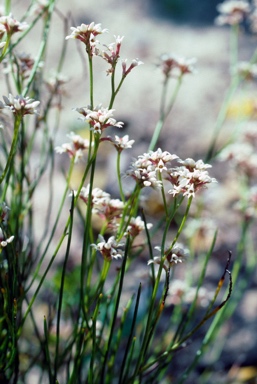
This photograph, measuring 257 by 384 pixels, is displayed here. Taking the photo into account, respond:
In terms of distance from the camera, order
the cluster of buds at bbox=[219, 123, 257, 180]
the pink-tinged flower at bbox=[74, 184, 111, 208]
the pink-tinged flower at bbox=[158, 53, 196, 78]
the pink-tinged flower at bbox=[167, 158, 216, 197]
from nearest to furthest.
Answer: the pink-tinged flower at bbox=[167, 158, 216, 197] < the pink-tinged flower at bbox=[74, 184, 111, 208] < the pink-tinged flower at bbox=[158, 53, 196, 78] < the cluster of buds at bbox=[219, 123, 257, 180]

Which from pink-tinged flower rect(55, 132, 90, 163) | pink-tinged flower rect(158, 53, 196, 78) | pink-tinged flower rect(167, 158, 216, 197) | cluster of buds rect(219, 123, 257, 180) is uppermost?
cluster of buds rect(219, 123, 257, 180)

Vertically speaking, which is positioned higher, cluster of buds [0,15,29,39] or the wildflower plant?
cluster of buds [0,15,29,39]

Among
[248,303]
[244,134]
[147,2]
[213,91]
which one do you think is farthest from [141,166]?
[147,2]

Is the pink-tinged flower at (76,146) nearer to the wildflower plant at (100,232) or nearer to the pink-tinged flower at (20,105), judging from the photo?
the wildflower plant at (100,232)

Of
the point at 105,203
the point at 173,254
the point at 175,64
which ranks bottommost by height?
the point at 173,254

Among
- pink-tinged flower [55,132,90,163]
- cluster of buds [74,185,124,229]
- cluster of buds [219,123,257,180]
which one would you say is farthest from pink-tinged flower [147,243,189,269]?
cluster of buds [219,123,257,180]

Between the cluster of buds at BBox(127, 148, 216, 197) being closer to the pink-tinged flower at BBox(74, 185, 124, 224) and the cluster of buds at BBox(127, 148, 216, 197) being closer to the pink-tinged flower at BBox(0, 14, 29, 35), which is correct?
the pink-tinged flower at BBox(74, 185, 124, 224)

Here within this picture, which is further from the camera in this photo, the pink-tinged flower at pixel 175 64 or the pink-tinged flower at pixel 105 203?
the pink-tinged flower at pixel 175 64

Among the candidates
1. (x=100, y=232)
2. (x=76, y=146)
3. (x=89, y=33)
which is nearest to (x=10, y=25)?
(x=89, y=33)

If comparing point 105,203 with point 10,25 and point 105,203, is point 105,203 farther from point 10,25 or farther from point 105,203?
point 10,25

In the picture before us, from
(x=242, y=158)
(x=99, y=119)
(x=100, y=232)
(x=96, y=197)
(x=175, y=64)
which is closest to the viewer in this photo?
(x=99, y=119)

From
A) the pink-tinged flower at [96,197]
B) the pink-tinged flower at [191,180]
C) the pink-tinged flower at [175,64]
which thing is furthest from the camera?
the pink-tinged flower at [175,64]

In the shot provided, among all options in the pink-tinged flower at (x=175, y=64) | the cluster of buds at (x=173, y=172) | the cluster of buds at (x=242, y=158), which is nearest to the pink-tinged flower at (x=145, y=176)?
the cluster of buds at (x=173, y=172)

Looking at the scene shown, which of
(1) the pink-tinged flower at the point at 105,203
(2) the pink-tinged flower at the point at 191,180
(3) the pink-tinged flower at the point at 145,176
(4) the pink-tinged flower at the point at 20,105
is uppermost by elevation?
(4) the pink-tinged flower at the point at 20,105
